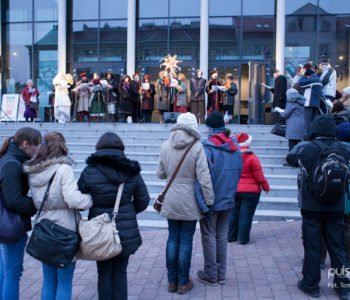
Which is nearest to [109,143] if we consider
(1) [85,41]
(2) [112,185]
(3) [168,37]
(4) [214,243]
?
(2) [112,185]

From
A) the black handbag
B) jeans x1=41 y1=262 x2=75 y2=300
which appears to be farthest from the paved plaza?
the black handbag

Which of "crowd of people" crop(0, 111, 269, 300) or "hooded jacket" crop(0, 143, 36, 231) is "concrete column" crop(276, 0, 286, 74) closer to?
"crowd of people" crop(0, 111, 269, 300)

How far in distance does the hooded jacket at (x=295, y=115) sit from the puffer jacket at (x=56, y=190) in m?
6.41

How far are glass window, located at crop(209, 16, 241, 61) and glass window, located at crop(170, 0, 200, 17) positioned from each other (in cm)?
88

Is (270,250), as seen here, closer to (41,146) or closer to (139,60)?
(41,146)

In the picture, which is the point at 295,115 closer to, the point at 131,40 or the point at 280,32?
the point at 280,32

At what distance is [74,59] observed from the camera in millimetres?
21781

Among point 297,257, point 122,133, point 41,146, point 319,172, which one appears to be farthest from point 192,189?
point 122,133

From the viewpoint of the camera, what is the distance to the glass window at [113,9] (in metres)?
21.3

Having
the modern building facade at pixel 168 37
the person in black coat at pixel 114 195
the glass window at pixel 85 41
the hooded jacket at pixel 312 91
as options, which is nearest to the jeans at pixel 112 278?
the person in black coat at pixel 114 195

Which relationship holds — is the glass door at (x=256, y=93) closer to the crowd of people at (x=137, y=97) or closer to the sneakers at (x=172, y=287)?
the crowd of people at (x=137, y=97)

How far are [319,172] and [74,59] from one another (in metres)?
19.1

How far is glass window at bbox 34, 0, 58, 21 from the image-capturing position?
861 inches

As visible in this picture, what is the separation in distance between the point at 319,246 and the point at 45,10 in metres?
20.6
